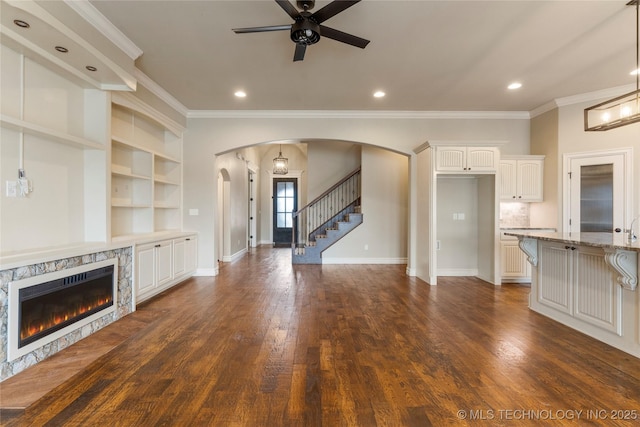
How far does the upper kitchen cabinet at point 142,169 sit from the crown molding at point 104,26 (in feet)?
2.06

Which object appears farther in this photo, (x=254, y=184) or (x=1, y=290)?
(x=254, y=184)

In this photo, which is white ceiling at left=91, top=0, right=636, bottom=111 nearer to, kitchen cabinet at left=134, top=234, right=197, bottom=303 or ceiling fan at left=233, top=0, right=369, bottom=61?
ceiling fan at left=233, top=0, right=369, bottom=61

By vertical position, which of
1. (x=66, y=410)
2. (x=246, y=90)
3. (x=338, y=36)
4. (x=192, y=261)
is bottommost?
(x=66, y=410)

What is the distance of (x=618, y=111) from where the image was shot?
2.84 m

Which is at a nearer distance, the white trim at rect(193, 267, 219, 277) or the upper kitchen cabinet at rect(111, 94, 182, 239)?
the upper kitchen cabinet at rect(111, 94, 182, 239)

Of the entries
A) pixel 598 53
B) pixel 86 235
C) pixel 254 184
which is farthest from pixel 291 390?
pixel 254 184

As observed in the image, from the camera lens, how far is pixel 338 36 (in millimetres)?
2678

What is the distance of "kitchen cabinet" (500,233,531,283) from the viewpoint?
5.12 metres

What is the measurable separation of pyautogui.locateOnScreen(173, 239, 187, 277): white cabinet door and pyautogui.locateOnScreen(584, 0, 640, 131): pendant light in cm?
559

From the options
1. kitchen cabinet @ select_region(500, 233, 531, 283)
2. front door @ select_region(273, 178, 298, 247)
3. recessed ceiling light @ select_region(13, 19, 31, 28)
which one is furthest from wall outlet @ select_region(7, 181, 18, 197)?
front door @ select_region(273, 178, 298, 247)

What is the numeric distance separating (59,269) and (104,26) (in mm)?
2395

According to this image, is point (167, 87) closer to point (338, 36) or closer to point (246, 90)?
point (246, 90)

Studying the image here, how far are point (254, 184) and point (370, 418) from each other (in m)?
9.11

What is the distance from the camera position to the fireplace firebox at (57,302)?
7.35ft
